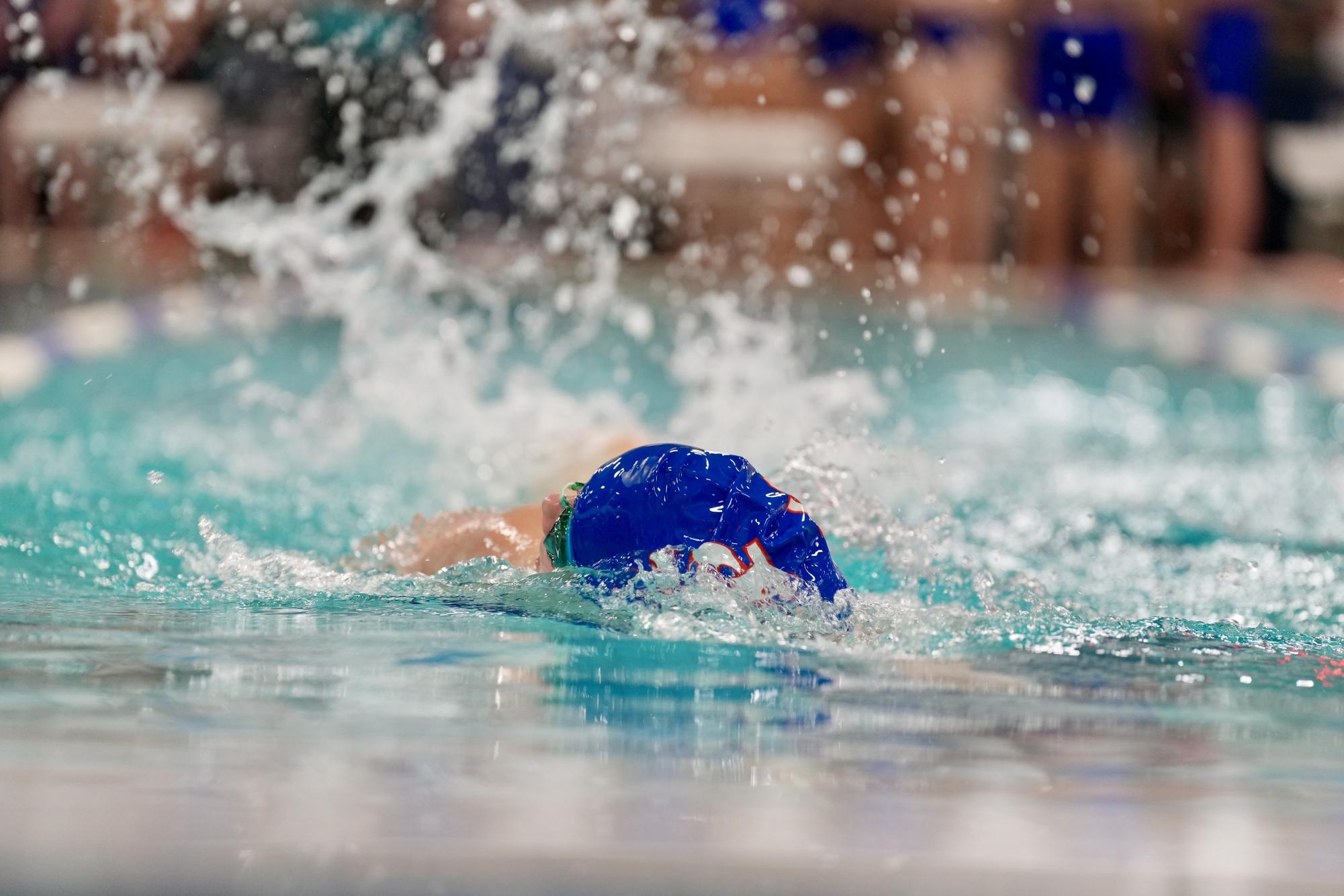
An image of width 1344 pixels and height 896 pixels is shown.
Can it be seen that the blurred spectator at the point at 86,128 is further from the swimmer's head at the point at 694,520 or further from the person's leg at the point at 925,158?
the swimmer's head at the point at 694,520

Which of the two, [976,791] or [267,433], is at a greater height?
[267,433]

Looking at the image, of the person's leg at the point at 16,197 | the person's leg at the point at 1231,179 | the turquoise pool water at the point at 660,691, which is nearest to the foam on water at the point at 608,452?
the turquoise pool water at the point at 660,691

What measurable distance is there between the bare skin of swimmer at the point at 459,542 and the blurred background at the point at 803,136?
4.94 metres

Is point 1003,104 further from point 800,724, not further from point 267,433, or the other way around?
point 800,724

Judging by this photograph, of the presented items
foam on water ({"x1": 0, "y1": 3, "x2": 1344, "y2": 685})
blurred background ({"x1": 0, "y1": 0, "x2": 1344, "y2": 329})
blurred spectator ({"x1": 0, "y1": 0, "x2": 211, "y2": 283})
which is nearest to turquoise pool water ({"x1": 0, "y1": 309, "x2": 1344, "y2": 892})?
foam on water ({"x1": 0, "y1": 3, "x2": 1344, "y2": 685})

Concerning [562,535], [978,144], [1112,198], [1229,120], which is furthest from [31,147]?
[562,535]

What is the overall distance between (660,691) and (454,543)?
29.5 inches

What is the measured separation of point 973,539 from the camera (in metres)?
2.94

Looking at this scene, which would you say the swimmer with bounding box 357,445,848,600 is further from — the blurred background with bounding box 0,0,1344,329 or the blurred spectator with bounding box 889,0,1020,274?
the blurred spectator with bounding box 889,0,1020,274

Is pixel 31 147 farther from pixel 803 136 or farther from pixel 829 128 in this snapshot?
pixel 829 128

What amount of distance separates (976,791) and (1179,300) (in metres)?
6.10

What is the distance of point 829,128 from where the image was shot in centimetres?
808

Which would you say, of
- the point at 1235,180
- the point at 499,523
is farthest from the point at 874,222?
the point at 499,523

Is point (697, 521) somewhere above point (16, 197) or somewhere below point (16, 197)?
below
